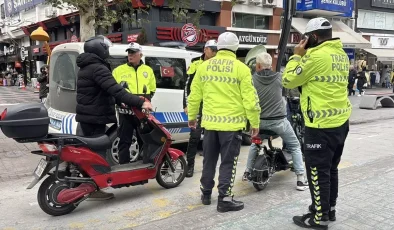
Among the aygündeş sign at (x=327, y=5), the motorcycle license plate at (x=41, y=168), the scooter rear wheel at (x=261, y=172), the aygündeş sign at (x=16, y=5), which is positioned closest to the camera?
the motorcycle license plate at (x=41, y=168)

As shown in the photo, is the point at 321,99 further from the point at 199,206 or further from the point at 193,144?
the point at 193,144

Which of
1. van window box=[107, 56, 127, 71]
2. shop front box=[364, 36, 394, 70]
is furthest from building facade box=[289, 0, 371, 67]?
van window box=[107, 56, 127, 71]

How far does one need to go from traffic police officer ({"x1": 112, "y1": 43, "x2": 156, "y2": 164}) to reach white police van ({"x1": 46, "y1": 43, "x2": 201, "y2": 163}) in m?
0.23

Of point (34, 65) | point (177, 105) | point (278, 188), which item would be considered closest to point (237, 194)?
point (278, 188)

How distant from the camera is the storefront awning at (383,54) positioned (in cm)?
2645

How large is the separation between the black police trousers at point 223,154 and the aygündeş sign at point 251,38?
17.6 m

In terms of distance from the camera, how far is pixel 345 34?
2433 centimetres

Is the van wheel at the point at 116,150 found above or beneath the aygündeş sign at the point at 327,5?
beneath

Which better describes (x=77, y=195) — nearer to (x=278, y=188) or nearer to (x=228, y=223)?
(x=228, y=223)

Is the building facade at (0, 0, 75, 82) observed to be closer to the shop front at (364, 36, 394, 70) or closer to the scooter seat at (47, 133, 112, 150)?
the shop front at (364, 36, 394, 70)

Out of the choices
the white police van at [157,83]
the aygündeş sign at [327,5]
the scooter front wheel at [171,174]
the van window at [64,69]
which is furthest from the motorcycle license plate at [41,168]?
the aygündeş sign at [327,5]

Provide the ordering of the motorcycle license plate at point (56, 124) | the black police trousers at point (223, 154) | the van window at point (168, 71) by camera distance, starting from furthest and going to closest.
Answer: the van window at point (168, 71) → the motorcycle license plate at point (56, 124) → the black police trousers at point (223, 154)

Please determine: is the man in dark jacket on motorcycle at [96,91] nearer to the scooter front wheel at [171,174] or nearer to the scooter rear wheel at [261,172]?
the scooter front wheel at [171,174]

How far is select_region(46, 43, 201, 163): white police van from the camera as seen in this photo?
591 centimetres
